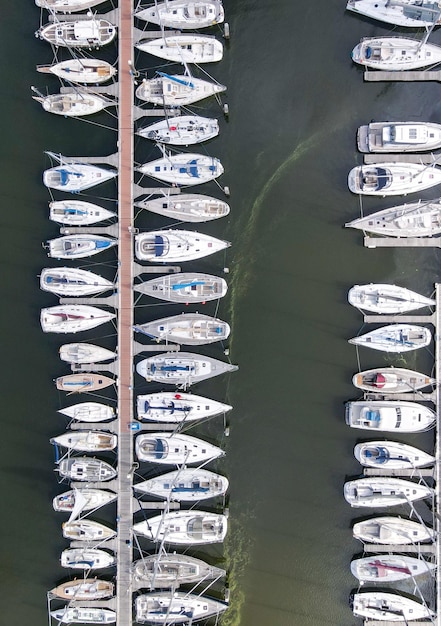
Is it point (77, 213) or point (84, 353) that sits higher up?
point (77, 213)

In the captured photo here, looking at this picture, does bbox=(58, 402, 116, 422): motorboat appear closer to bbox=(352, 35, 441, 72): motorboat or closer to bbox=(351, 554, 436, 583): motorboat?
bbox=(351, 554, 436, 583): motorboat

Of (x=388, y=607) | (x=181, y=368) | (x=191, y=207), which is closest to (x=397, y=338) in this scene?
(x=181, y=368)

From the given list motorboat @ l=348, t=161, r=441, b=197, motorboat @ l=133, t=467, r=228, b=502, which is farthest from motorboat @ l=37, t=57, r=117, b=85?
motorboat @ l=133, t=467, r=228, b=502

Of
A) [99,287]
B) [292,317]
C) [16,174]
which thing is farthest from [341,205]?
[16,174]

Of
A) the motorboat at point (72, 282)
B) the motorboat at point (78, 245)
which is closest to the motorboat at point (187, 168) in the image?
the motorboat at point (78, 245)

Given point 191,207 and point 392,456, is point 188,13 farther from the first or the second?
point 392,456

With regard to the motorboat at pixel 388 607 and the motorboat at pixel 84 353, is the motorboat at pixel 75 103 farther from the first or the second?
the motorboat at pixel 388 607
